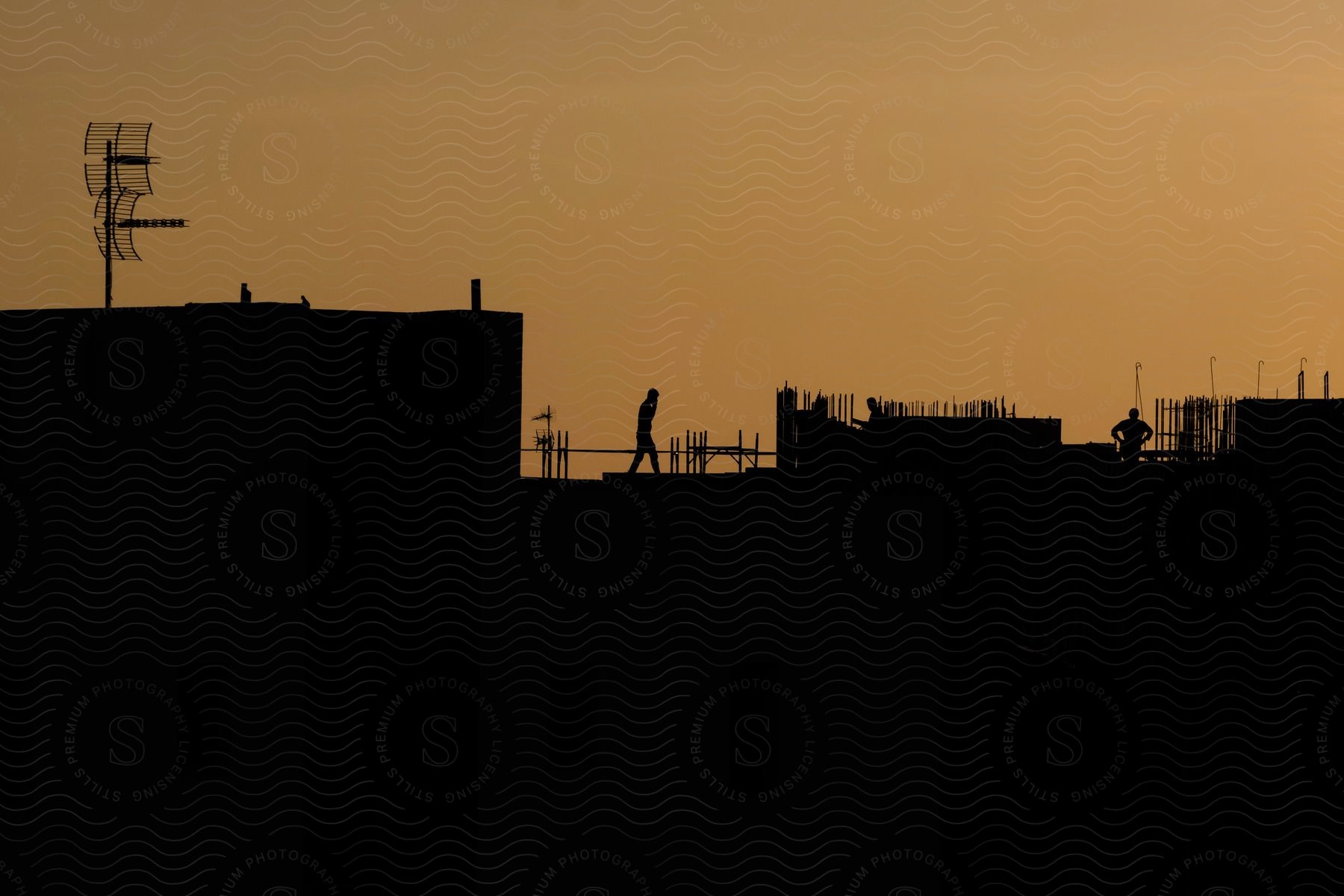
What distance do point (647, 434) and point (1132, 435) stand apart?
628 cm

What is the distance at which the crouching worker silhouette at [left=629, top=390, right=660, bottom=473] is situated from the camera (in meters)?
15.1

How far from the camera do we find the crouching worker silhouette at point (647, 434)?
49.4ft

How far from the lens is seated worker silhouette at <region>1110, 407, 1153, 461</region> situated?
1806 cm

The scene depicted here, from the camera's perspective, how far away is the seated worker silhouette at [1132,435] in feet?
59.3

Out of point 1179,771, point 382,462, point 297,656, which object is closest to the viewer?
point 297,656

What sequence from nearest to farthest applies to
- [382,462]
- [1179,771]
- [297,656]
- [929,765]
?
[297,656] < [382,462] < [929,765] < [1179,771]

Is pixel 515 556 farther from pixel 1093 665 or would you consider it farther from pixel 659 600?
pixel 1093 665

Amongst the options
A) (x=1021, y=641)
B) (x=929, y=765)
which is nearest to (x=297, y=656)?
(x=929, y=765)

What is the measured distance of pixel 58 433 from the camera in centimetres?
1515

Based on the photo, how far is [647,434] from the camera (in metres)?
15.4

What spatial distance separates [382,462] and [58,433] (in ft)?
10.4

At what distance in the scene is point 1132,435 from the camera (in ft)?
59.4

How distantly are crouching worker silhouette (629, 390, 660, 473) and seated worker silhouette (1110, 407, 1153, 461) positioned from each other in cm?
583

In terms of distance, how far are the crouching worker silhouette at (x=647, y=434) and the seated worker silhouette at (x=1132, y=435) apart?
583 centimetres
